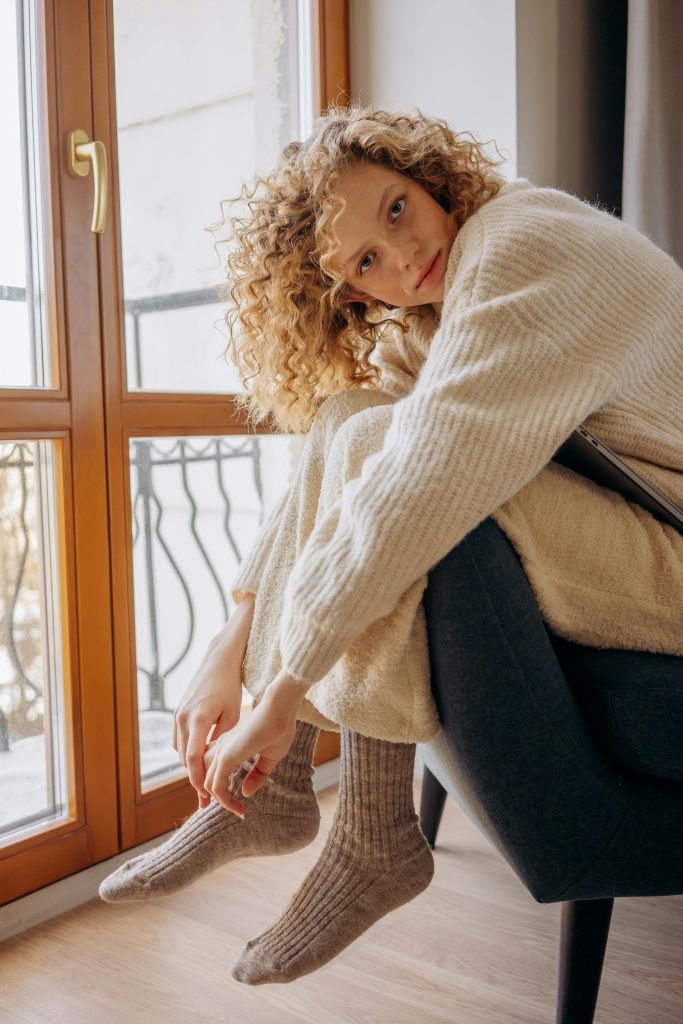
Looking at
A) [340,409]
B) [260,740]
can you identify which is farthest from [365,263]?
[260,740]

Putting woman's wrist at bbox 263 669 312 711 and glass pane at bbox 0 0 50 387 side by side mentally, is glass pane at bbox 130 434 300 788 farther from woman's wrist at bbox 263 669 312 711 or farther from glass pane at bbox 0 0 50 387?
woman's wrist at bbox 263 669 312 711

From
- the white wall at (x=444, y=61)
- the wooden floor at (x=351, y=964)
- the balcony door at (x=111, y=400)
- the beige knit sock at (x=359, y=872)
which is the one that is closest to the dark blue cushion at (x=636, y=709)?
the beige knit sock at (x=359, y=872)

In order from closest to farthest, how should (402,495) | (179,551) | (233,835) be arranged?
1. (402,495)
2. (233,835)
3. (179,551)

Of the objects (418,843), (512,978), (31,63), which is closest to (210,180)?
(31,63)

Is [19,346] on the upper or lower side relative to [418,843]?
upper

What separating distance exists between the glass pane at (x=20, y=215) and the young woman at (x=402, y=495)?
39 centimetres

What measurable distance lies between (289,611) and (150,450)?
0.84m

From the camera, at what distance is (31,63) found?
1384 mm

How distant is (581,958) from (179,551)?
1.01 metres

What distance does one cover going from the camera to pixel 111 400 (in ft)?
4.95

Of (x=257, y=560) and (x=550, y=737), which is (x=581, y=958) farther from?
(x=257, y=560)

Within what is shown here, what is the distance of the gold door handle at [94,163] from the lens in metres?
1.41

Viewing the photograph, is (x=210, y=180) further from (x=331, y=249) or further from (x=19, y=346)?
(x=331, y=249)

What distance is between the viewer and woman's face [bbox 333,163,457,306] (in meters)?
1.16
